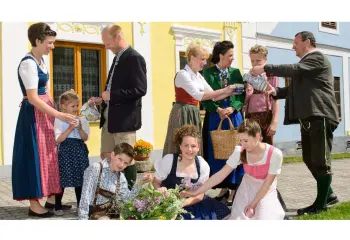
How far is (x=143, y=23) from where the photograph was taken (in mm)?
9453

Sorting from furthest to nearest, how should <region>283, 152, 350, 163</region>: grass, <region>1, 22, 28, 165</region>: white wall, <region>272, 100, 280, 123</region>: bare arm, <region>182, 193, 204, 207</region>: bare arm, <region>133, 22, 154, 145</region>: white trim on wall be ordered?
<region>283, 152, 350, 163</region>: grass
<region>133, 22, 154, 145</region>: white trim on wall
<region>1, 22, 28, 165</region>: white wall
<region>272, 100, 280, 123</region>: bare arm
<region>182, 193, 204, 207</region>: bare arm

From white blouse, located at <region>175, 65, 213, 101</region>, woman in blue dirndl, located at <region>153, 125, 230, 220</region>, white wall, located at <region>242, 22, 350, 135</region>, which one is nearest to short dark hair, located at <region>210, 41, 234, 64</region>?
white blouse, located at <region>175, 65, 213, 101</region>

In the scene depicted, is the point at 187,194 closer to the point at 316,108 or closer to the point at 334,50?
the point at 316,108

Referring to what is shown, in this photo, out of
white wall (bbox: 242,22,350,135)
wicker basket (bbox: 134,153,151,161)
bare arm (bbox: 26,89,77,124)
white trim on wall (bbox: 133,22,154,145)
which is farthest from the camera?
white wall (bbox: 242,22,350,135)

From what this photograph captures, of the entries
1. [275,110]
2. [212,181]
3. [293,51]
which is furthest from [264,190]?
[293,51]

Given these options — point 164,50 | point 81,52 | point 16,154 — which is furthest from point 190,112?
point 164,50

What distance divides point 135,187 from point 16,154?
1.18m

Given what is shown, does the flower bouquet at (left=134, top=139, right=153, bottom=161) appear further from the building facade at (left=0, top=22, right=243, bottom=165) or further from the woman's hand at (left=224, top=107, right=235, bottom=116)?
the woman's hand at (left=224, top=107, right=235, bottom=116)

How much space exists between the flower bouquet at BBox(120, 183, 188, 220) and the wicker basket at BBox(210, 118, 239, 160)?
2.74 feet

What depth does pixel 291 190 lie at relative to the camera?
624cm

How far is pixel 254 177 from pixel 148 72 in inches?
229

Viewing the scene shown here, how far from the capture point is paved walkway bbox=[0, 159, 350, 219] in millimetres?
4801

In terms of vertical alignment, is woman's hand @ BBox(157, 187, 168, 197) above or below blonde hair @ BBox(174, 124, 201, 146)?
below

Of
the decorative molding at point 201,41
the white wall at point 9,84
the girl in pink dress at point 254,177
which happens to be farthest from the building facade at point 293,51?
the girl in pink dress at point 254,177
